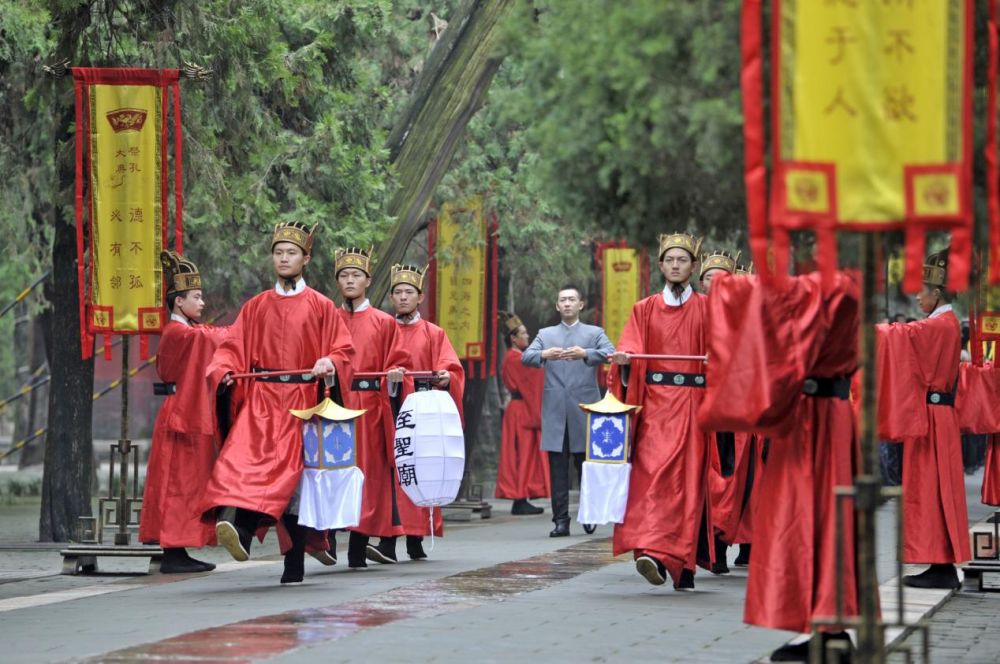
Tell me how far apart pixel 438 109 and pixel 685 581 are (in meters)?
7.96

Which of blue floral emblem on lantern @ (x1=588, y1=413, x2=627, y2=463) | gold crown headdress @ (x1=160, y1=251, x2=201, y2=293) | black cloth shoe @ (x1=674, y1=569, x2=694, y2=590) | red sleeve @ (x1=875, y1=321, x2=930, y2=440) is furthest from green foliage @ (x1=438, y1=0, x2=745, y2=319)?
gold crown headdress @ (x1=160, y1=251, x2=201, y2=293)

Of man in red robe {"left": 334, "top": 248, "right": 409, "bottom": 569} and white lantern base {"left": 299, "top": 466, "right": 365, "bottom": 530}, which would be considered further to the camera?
man in red robe {"left": 334, "top": 248, "right": 409, "bottom": 569}

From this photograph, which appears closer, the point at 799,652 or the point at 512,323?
the point at 799,652

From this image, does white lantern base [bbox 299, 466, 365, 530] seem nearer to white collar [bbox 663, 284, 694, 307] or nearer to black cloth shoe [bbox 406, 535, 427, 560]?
white collar [bbox 663, 284, 694, 307]

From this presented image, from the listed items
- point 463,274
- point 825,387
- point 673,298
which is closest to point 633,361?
point 673,298

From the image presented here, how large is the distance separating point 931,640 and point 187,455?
5.87 m

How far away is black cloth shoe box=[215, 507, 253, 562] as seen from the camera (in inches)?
419

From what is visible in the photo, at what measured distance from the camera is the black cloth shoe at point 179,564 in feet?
42.1

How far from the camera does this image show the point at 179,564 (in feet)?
42.2

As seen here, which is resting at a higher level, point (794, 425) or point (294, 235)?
point (294, 235)

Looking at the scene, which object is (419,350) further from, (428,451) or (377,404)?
(428,451)

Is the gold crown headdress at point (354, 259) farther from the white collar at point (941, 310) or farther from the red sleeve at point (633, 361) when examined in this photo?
the white collar at point (941, 310)

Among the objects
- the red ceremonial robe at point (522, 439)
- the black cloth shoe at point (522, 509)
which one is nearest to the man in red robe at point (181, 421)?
the black cloth shoe at point (522, 509)

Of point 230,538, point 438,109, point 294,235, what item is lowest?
point 230,538
